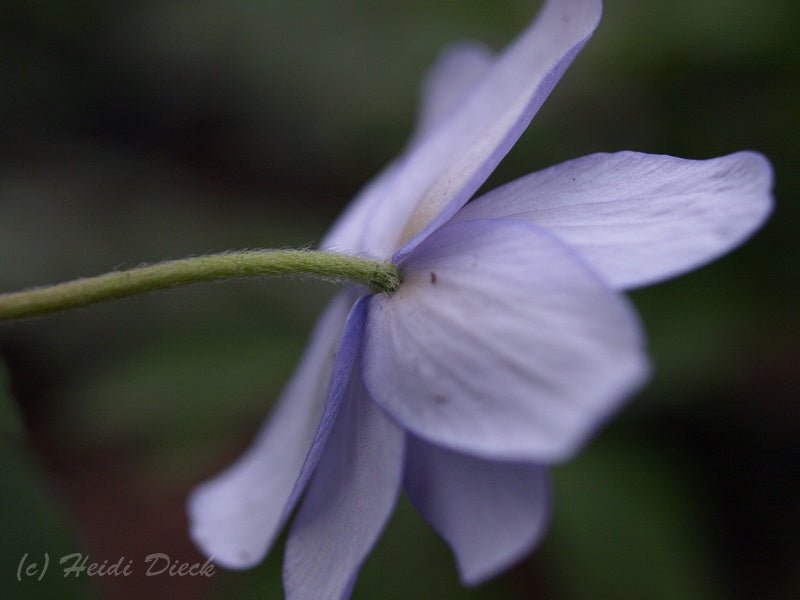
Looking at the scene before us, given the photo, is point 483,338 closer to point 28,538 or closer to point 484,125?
point 484,125

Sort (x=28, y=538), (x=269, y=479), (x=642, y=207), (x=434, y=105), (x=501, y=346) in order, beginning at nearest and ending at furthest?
(x=501, y=346) < (x=642, y=207) < (x=28, y=538) < (x=269, y=479) < (x=434, y=105)

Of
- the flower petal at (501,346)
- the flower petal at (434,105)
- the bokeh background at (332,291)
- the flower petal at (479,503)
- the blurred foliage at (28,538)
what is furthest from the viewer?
the bokeh background at (332,291)

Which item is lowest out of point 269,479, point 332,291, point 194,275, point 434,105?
point 332,291

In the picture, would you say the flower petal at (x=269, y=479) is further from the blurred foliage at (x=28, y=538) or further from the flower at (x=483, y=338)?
the blurred foliage at (x=28, y=538)

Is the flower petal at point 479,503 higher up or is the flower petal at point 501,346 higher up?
the flower petal at point 501,346

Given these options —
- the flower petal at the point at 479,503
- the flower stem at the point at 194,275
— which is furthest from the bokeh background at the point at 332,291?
the flower stem at the point at 194,275

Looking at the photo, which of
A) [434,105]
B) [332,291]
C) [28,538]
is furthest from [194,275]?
[332,291]

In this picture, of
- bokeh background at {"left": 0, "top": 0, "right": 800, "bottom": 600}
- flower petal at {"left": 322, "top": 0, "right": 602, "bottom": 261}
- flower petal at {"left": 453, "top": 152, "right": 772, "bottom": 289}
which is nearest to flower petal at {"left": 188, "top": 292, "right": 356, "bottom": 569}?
flower petal at {"left": 322, "top": 0, "right": 602, "bottom": 261}

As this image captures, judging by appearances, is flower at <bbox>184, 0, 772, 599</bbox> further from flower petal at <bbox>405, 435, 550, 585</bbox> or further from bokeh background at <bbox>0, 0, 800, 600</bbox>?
bokeh background at <bbox>0, 0, 800, 600</bbox>
